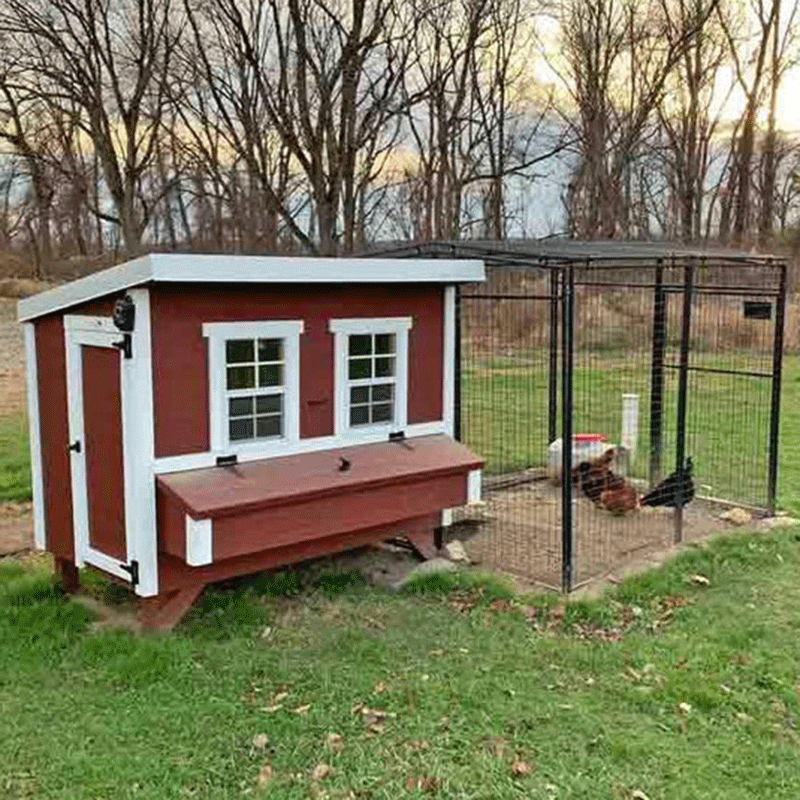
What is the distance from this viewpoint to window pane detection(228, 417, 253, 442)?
4652mm

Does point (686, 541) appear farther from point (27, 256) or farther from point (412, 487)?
point (27, 256)

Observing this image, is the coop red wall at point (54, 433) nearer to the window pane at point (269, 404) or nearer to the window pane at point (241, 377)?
the window pane at point (241, 377)

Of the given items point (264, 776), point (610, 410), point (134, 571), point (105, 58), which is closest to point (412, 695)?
point (264, 776)

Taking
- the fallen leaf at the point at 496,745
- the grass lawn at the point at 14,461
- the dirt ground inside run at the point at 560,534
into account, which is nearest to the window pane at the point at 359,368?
the dirt ground inside run at the point at 560,534

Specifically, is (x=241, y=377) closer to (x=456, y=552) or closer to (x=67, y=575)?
(x=67, y=575)

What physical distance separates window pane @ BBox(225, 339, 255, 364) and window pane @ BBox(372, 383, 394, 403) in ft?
2.78

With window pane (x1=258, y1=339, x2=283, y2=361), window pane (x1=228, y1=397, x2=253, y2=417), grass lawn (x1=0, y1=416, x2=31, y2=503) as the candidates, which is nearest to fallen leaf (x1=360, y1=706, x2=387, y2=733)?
window pane (x1=228, y1=397, x2=253, y2=417)

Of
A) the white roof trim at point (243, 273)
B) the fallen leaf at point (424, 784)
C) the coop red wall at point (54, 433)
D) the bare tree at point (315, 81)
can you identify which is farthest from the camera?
the bare tree at point (315, 81)

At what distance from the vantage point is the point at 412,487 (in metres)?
5.14

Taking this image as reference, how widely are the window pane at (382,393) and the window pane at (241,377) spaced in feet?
2.68

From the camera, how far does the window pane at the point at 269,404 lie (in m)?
4.74

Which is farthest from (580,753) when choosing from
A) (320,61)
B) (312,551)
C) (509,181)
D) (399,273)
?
(509,181)

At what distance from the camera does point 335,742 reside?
3.48 m

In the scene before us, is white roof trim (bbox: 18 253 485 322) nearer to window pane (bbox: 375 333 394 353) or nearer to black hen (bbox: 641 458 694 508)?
window pane (bbox: 375 333 394 353)
